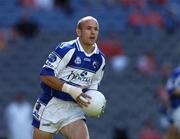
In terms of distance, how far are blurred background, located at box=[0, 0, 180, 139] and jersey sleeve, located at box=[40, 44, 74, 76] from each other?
8761 mm

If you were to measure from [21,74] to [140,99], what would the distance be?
306cm

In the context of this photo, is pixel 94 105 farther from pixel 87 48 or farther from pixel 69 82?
pixel 87 48

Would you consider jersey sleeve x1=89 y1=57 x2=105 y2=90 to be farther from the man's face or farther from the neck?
the man's face

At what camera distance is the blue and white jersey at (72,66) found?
755cm

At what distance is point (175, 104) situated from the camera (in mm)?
11555

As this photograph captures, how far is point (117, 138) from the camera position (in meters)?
15.8

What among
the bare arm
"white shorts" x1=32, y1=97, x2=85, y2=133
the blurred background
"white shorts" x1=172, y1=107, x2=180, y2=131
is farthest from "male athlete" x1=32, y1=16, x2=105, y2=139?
the blurred background

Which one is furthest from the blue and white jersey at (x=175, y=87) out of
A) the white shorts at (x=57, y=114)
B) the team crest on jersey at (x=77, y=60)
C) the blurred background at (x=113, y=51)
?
the blurred background at (x=113, y=51)

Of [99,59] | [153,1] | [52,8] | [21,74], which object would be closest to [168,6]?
[153,1]

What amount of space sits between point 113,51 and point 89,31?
10735mm

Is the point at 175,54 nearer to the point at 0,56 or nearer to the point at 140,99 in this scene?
the point at 140,99

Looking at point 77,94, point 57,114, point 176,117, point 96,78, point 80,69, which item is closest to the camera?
point 77,94

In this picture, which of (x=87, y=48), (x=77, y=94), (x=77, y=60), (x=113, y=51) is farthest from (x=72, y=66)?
(x=113, y=51)

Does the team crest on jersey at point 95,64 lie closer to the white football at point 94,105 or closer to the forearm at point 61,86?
the white football at point 94,105
